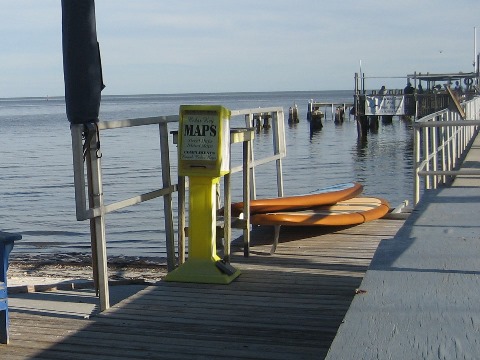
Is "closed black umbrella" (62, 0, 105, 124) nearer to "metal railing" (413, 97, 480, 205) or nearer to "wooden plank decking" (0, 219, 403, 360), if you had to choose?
"wooden plank decking" (0, 219, 403, 360)

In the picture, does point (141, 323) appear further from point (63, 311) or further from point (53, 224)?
point (53, 224)

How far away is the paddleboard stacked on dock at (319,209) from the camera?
7.92m

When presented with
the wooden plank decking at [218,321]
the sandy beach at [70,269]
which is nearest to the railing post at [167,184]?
the wooden plank decking at [218,321]

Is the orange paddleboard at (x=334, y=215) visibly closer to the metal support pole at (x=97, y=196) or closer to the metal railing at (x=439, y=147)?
the metal railing at (x=439, y=147)

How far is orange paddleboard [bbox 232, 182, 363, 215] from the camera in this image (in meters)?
7.94

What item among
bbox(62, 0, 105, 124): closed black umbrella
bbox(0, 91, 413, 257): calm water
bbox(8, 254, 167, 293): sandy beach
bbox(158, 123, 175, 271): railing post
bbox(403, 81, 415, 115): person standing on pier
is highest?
bbox(62, 0, 105, 124): closed black umbrella

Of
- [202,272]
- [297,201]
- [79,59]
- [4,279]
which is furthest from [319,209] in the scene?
[4,279]

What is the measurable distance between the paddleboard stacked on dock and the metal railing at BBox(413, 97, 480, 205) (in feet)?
1.94

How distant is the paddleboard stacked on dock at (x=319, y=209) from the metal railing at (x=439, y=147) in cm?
59

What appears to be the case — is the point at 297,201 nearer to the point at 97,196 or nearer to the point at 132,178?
the point at 97,196

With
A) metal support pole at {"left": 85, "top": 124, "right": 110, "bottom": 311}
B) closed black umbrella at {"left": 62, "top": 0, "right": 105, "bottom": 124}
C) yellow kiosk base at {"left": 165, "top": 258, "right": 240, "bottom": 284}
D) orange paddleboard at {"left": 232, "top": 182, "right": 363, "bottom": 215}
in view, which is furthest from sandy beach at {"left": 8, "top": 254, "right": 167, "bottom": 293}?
closed black umbrella at {"left": 62, "top": 0, "right": 105, "bottom": 124}

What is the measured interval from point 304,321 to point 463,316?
2379 mm

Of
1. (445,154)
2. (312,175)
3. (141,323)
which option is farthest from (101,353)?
(312,175)

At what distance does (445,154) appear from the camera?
12.3 meters
